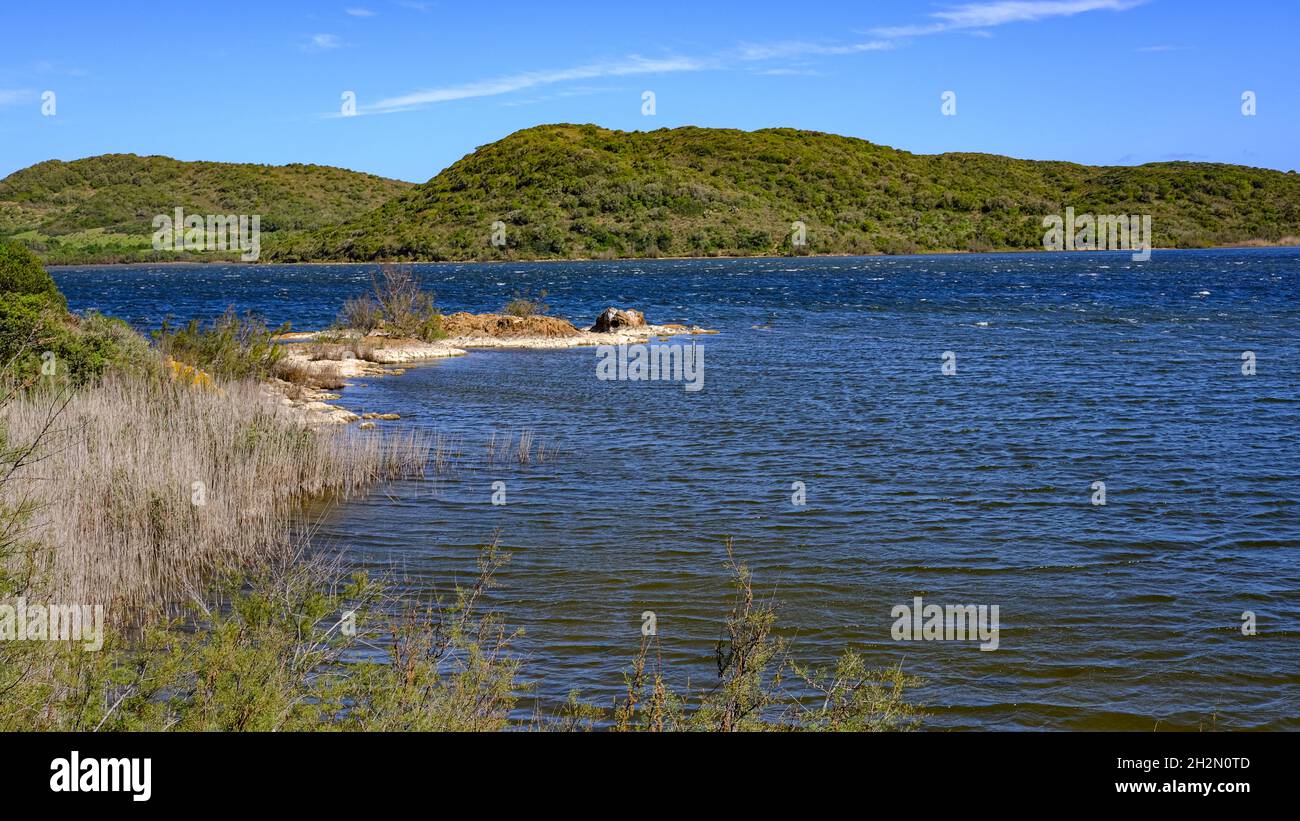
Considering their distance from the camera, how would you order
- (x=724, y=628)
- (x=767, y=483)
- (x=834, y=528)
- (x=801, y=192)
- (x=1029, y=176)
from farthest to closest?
(x=1029, y=176) < (x=801, y=192) < (x=767, y=483) < (x=834, y=528) < (x=724, y=628)

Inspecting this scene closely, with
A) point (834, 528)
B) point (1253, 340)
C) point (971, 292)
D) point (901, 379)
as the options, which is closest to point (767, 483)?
point (834, 528)

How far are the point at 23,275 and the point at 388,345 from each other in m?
14.5

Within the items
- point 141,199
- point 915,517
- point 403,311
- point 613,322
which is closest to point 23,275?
point 915,517

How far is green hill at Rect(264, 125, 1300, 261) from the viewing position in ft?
370

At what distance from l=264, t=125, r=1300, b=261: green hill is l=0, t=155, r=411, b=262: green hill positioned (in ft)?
52.7

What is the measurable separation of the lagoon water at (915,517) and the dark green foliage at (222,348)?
6.70 feet

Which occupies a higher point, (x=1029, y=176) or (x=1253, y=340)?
(x=1029, y=176)

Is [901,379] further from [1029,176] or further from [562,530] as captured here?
[1029,176]

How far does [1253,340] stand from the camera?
97.0 ft

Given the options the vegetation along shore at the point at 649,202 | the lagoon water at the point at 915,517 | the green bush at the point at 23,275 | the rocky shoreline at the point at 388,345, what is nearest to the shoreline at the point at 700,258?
the vegetation along shore at the point at 649,202

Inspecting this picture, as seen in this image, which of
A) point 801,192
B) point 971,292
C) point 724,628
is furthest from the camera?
point 801,192

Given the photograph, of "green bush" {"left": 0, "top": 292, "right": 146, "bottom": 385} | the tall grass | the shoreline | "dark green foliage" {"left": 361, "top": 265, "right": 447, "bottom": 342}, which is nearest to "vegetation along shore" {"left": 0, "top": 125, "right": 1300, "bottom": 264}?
the shoreline
